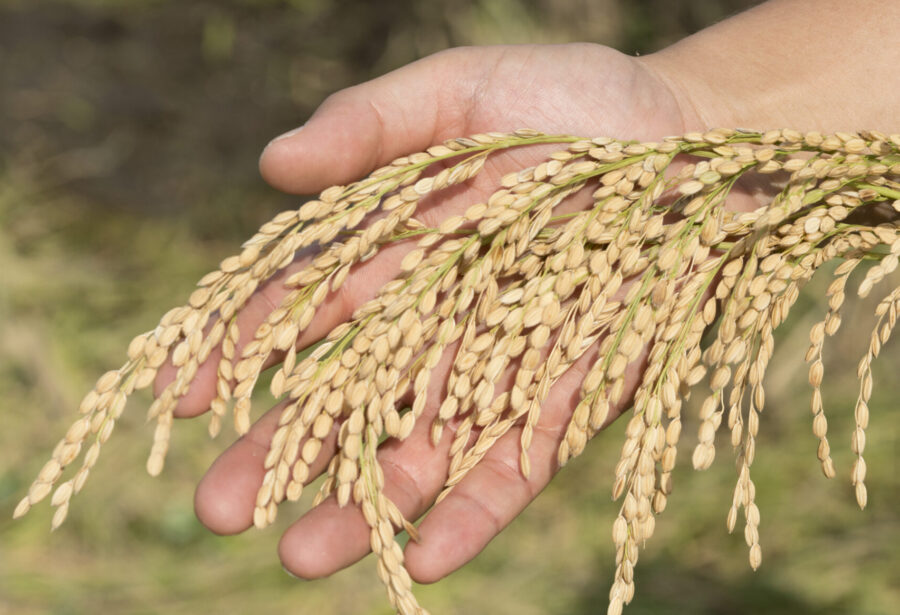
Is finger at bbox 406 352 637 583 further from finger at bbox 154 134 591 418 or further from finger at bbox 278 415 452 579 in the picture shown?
finger at bbox 154 134 591 418

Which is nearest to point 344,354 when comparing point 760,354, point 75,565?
point 760,354

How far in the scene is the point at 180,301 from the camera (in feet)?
12.6

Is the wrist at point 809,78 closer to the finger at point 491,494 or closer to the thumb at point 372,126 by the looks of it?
the thumb at point 372,126

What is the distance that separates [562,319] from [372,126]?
2.28ft

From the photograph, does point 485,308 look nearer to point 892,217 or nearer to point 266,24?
point 892,217

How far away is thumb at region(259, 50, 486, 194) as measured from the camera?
176cm

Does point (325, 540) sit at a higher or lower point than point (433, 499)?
higher

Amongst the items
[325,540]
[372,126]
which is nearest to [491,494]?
[325,540]

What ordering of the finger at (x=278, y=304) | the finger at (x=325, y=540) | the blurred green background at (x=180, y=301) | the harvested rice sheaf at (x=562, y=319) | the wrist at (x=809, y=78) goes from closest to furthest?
the harvested rice sheaf at (x=562, y=319), the finger at (x=325, y=540), the finger at (x=278, y=304), the wrist at (x=809, y=78), the blurred green background at (x=180, y=301)

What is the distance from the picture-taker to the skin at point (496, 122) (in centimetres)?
154

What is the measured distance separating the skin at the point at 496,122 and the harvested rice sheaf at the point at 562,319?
13cm

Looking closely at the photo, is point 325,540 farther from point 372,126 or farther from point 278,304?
point 372,126

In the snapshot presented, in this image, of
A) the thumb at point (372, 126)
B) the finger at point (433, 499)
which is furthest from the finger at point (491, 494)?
the thumb at point (372, 126)

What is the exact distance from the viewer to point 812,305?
3266 mm
